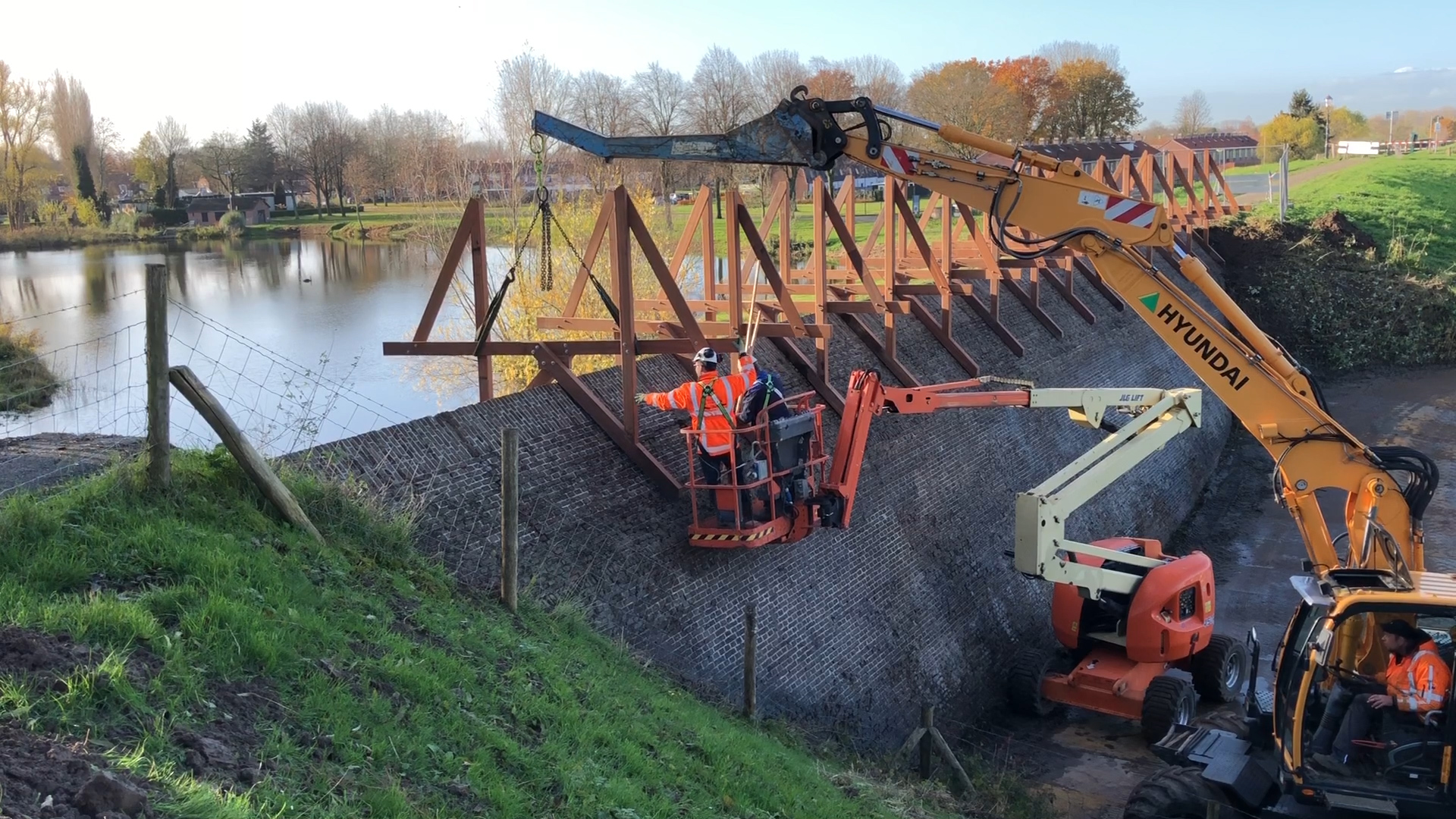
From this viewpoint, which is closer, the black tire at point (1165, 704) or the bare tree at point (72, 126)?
the black tire at point (1165, 704)

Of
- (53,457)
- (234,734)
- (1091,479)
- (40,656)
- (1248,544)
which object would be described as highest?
(53,457)

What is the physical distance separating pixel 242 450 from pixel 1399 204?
1699 inches

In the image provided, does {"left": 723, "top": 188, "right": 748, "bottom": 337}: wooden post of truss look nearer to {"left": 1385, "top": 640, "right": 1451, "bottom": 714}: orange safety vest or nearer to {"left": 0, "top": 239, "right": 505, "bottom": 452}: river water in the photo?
{"left": 0, "top": 239, "right": 505, "bottom": 452}: river water

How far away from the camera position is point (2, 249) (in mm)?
35562

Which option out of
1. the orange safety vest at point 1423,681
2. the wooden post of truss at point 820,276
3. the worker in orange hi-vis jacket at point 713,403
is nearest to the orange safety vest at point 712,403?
the worker in orange hi-vis jacket at point 713,403

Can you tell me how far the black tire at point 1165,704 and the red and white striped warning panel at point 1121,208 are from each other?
4.64m

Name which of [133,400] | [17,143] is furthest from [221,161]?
[133,400]

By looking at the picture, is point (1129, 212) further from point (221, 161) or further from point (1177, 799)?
point (221, 161)

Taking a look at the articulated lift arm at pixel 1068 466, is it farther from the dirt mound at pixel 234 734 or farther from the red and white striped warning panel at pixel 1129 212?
the dirt mound at pixel 234 734

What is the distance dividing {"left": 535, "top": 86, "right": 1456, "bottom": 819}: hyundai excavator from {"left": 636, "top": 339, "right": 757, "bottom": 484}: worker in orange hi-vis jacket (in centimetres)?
181

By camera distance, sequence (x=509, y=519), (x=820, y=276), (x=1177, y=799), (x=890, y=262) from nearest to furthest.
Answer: (x=509, y=519)
(x=1177, y=799)
(x=820, y=276)
(x=890, y=262)

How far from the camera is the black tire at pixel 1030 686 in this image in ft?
38.4

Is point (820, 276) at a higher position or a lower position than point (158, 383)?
higher

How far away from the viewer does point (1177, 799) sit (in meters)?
7.66
